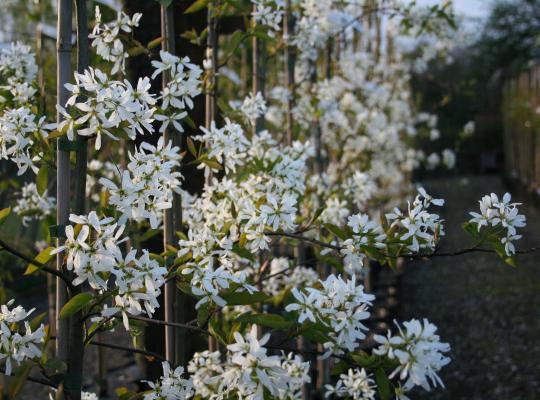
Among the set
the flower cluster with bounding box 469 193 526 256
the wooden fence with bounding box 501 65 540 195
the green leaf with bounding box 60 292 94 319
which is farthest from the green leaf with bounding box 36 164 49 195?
the wooden fence with bounding box 501 65 540 195

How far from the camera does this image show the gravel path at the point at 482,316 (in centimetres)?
402

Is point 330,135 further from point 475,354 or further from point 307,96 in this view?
point 475,354

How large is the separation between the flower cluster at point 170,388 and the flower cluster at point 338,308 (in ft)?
0.88

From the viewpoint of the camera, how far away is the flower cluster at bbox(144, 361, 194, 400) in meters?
1.28

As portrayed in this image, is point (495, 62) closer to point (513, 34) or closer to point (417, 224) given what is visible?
point (513, 34)

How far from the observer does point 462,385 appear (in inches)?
159

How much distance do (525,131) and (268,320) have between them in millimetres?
12535

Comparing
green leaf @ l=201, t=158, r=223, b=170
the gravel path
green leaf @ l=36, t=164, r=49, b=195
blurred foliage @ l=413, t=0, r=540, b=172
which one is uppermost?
blurred foliage @ l=413, t=0, r=540, b=172

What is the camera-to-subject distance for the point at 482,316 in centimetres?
553

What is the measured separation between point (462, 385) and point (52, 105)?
2805 millimetres

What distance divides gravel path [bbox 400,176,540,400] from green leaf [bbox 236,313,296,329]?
107 inches

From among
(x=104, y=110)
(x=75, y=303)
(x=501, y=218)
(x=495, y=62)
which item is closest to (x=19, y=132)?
(x=104, y=110)

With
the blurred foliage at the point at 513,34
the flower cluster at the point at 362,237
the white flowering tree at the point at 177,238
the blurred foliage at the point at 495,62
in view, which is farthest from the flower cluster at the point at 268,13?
the blurred foliage at the point at 513,34

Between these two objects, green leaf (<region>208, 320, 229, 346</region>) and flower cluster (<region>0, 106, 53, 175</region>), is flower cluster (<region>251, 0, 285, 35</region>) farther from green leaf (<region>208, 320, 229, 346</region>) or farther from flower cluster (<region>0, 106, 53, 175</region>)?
green leaf (<region>208, 320, 229, 346</region>)
